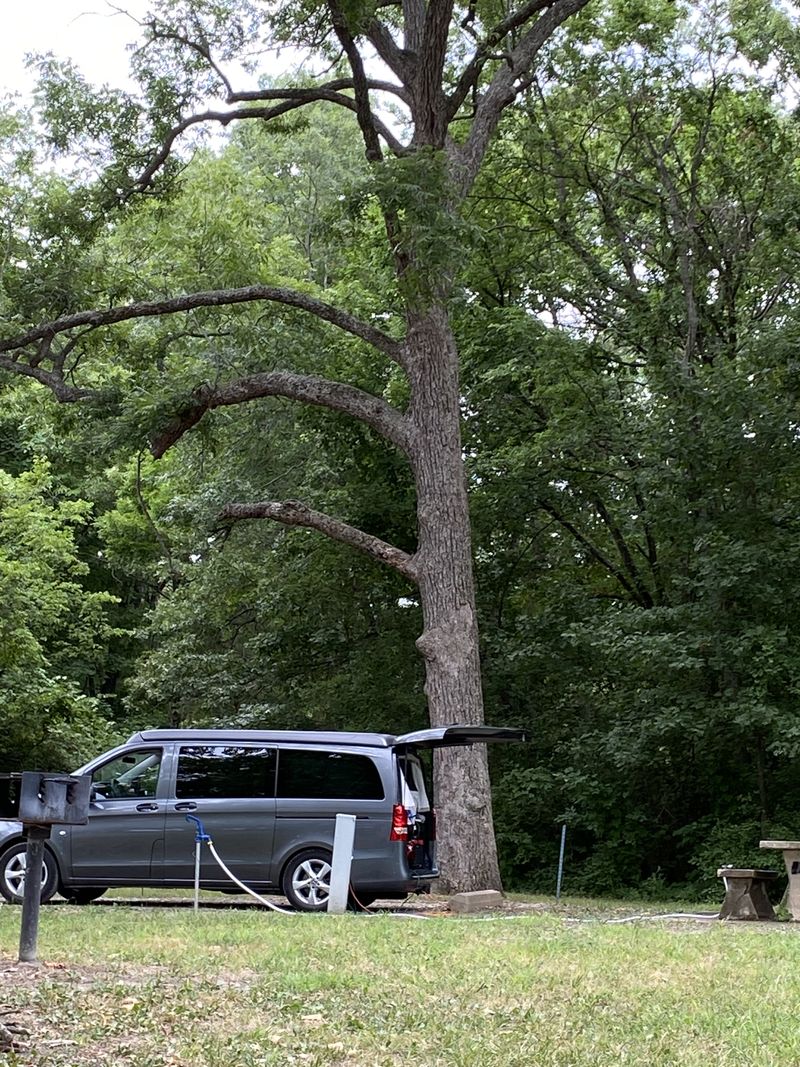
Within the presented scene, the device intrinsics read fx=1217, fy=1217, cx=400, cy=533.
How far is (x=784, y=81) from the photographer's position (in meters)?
20.6

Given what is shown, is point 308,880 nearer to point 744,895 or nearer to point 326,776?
point 326,776

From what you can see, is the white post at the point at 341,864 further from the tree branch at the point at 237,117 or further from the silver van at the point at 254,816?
the tree branch at the point at 237,117

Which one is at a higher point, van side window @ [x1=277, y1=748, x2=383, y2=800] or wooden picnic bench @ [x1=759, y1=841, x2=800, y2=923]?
van side window @ [x1=277, y1=748, x2=383, y2=800]

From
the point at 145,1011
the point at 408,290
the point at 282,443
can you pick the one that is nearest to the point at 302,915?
the point at 145,1011

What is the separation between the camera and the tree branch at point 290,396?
1686 cm

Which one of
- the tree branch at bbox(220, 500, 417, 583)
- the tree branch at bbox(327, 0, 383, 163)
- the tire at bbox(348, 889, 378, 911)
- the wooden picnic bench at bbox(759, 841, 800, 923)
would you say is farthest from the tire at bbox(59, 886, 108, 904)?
the tree branch at bbox(327, 0, 383, 163)

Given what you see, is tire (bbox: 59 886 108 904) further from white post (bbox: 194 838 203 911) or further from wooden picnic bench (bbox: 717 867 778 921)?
wooden picnic bench (bbox: 717 867 778 921)

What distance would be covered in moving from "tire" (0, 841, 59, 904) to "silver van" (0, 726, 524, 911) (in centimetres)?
1

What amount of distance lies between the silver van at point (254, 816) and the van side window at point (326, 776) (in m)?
0.01

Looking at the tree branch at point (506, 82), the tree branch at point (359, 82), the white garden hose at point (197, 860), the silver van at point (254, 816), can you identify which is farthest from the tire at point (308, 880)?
the tree branch at point (506, 82)

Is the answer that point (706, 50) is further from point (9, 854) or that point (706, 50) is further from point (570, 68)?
point (9, 854)

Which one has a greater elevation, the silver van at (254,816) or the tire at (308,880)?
the silver van at (254,816)

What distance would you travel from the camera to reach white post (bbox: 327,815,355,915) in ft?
41.2

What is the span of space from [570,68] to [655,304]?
437cm
